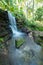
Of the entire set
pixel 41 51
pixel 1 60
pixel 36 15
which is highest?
pixel 1 60

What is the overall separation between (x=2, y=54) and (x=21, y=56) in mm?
777

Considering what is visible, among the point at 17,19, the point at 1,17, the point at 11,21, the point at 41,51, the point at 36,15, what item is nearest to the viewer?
the point at 41,51

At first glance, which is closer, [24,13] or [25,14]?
[24,13]

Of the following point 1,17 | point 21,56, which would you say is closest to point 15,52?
point 21,56

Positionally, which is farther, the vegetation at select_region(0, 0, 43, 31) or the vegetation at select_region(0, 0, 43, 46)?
the vegetation at select_region(0, 0, 43, 31)

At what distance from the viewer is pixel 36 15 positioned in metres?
21.4

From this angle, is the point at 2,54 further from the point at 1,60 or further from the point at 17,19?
the point at 17,19

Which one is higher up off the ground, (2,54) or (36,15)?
(2,54)

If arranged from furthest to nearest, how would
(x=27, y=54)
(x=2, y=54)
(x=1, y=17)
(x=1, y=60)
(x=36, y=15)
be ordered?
(x=36, y=15) < (x=1, y=17) < (x=27, y=54) < (x=2, y=54) < (x=1, y=60)

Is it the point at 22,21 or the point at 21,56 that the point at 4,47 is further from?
the point at 22,21

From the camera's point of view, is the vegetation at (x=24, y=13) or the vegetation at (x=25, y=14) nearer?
the vegetation at (x=24, y=13)

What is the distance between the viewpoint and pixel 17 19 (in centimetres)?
1477

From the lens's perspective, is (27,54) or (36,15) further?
(36,15)

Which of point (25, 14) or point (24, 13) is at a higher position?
point (24, 13)
